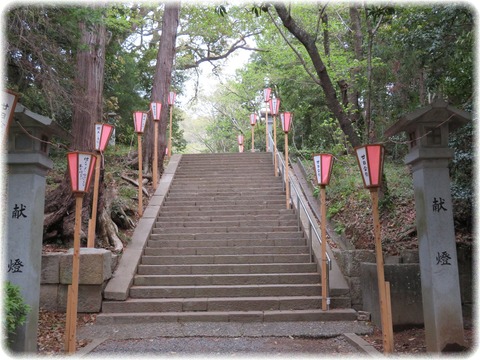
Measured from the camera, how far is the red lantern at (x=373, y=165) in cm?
473

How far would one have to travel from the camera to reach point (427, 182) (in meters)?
4.66

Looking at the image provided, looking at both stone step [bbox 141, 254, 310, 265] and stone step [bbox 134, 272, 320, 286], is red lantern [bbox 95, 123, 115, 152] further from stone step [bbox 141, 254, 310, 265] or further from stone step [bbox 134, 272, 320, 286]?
stone step [bbox 134, 272, 320, 286]

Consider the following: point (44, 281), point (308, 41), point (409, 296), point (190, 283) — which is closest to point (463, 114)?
point (409, 296)

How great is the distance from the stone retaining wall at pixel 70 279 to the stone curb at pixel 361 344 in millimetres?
3850

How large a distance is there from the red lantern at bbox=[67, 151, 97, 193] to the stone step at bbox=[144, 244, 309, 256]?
3699 mm

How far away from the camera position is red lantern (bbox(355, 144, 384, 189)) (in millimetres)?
4730

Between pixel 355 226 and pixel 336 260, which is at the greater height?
pixel 355 226

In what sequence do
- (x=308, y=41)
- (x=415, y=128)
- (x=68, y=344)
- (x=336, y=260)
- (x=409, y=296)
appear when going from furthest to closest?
(x=336, y=260) → (x=308, y=41) → (x=409, y=296) → (x=415, y=128) → (x=68, y=344)

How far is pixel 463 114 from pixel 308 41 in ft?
10.3

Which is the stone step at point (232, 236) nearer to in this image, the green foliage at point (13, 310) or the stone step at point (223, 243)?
the stone step at point (223, 243)

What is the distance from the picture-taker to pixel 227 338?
558 centimetres

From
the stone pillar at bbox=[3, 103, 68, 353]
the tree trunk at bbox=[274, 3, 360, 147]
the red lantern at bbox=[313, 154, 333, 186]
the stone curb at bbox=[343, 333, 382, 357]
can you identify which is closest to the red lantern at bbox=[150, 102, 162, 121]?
the tree trunk at bbox=[274, 3, 360, 147]

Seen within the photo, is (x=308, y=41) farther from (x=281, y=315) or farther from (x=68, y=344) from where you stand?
(x=68, y=344)

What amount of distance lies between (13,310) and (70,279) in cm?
277
